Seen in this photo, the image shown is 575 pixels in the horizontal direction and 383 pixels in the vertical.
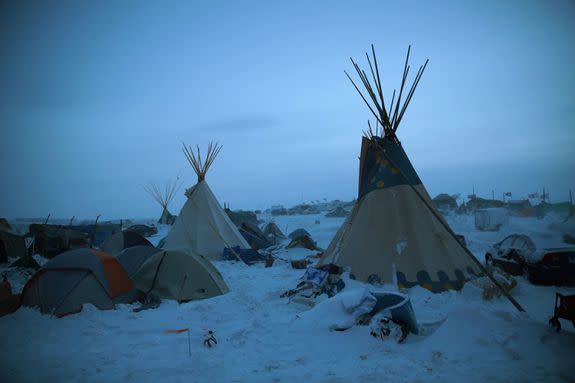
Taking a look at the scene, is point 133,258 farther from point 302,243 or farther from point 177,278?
point 302,243

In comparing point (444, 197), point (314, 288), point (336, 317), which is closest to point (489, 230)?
point (444, 197)

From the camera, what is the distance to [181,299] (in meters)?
6.27

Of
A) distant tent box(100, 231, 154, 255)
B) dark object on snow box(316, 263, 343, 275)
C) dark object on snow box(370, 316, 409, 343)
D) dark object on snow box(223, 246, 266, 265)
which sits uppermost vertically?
distant tent box(100, 231, 154, 255)

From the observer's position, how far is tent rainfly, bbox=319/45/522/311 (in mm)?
6348

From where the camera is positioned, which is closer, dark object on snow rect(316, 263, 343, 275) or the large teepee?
dark object on snow rect(316, 263, 343, 275)

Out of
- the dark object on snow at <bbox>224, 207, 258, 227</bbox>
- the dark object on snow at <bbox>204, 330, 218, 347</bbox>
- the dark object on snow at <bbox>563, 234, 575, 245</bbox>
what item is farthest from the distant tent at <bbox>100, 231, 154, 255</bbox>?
the dark object on snow at <bbox>563, 234, 575, 245</bbox>

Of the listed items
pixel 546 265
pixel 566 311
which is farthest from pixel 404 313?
pixel 546 265

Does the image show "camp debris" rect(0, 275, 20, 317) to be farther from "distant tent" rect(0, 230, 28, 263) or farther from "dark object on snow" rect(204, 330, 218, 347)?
"distant tent" rect(0, 230, 28, 263)

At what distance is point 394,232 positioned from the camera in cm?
694

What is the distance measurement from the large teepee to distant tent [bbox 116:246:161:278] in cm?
377

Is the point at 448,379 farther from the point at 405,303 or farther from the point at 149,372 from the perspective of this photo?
the point at 149,372

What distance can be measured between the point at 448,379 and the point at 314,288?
10.9ft

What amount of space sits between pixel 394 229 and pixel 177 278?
484 cm

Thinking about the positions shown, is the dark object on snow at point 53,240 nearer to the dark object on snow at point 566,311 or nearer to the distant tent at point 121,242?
the distant tent at point 121,242
